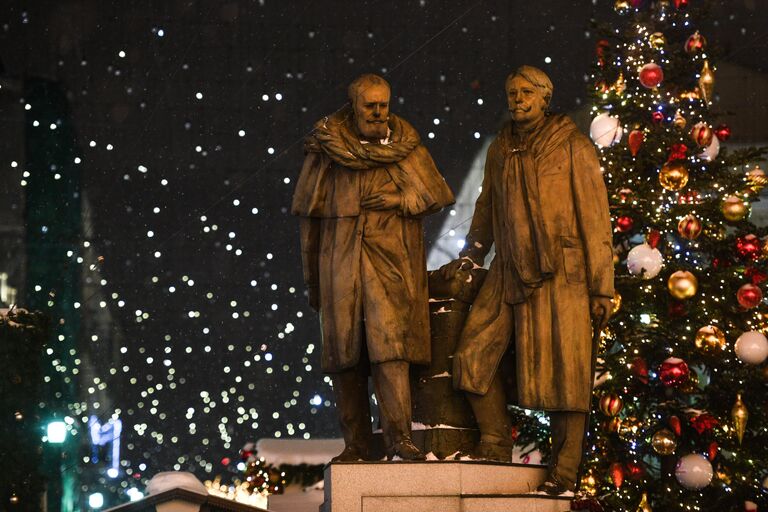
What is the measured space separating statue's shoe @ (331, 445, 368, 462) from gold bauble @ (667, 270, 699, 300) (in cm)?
464

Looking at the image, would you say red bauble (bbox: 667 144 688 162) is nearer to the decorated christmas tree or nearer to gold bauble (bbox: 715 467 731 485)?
the decorated christmas tree

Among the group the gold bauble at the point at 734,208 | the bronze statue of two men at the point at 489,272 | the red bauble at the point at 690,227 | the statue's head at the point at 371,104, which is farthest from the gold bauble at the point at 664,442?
the statue's head at the point at 371,104

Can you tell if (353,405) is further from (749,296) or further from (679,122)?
(679,122)

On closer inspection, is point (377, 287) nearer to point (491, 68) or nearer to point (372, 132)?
point (372, 132)

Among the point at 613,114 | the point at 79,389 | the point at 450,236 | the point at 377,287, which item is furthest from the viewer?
the point at 79,389

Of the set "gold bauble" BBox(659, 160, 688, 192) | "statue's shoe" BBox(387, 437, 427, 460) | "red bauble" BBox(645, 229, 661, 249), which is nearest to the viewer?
"statue's shoe" BBox(387, 437, 427, 460)

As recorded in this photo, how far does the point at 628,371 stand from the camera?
13836 millimetres

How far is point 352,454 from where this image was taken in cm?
1001

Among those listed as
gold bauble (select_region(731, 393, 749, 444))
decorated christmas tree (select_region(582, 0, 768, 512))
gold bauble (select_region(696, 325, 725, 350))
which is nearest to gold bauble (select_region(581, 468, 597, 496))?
decorated christmas tree (select_region(582, 0, 768, 512))

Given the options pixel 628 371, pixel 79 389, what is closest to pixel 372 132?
pixel 628 371

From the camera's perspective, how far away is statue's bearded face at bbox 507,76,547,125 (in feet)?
33.2

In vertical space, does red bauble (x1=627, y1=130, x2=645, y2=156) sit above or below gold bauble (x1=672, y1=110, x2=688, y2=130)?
below

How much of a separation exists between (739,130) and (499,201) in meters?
19.4

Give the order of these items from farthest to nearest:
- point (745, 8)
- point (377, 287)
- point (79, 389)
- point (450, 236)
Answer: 1. point (79, 389)
2. point (450, 236)
3. point (745, 8)
4. point (377, 287)
